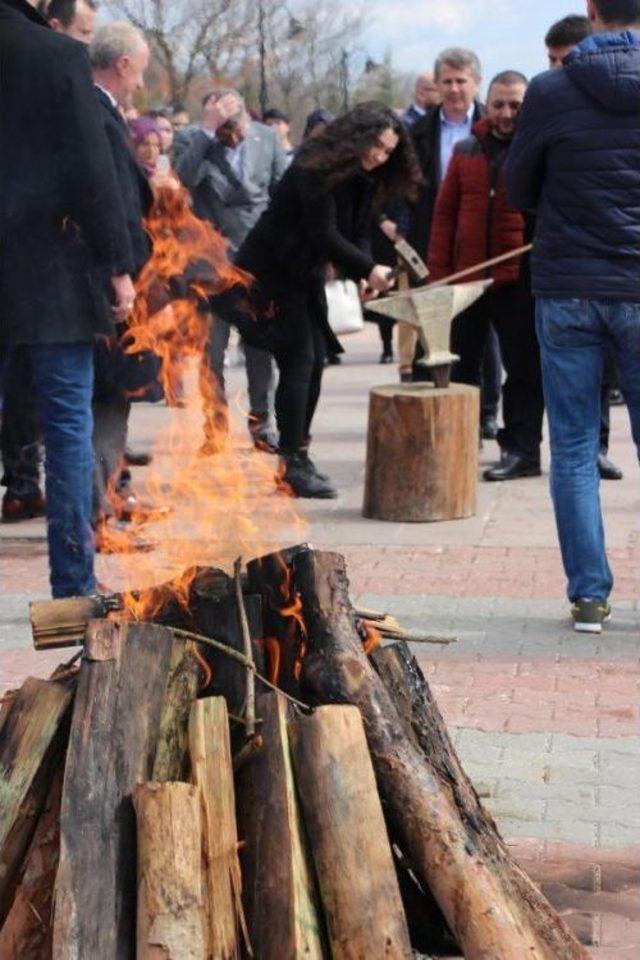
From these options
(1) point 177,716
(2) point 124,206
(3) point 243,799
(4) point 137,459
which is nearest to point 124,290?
(2) point 124,206

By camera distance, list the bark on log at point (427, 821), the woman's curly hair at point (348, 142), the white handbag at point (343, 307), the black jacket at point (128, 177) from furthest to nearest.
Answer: the white handbag at point (343, 307), the woman's curly hair at point (348, 142), the black jacket at point (128, 177), the bark on log at point (427, 821)

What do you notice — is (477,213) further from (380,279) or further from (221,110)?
(221,110)

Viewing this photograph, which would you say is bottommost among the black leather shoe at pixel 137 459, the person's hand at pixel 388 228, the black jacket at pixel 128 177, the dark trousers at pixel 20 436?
the black leather shoe at pixel 137 459

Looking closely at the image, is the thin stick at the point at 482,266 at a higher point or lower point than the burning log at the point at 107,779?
higher

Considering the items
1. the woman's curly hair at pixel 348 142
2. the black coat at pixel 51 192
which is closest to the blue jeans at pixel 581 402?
the black coat at pixel 51 192

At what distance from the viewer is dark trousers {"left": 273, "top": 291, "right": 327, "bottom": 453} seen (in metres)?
9.72

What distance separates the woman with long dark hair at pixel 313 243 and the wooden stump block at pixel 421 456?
0.64m

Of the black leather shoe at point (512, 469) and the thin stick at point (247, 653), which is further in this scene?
the black leather shoe at point (512, 469)

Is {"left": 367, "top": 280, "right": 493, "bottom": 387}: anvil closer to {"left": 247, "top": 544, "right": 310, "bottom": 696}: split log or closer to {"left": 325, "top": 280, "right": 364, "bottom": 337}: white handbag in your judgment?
{"left": 247, "top": 544, "right": 310, "bottom": 696}: split log

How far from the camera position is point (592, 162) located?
6762 mm

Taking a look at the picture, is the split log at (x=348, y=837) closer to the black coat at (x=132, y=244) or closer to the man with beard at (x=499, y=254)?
the black coat at (x=132, y=244)

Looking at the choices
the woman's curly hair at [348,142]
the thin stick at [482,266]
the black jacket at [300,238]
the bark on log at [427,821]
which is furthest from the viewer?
the thin stick at [482,266]

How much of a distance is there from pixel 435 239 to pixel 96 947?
7843mm

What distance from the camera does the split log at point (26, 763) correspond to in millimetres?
3674
